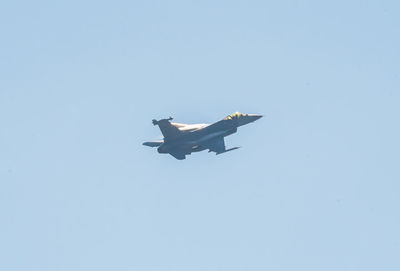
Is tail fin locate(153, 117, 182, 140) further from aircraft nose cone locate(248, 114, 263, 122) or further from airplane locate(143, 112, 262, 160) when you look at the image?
aircraft nose cone locate(248, 114, 263, 122)

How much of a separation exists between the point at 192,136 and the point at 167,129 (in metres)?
3.91

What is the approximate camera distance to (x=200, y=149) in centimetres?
10075

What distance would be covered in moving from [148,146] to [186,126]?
6.13 metres

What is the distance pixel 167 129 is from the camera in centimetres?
9788

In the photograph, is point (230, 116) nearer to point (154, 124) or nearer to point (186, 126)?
point (186, 126)

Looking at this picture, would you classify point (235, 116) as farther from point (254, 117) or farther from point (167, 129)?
point (167, 129)

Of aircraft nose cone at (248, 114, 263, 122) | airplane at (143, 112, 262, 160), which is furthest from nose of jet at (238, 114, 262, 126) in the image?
airplane at (143, 112, 262, 160)

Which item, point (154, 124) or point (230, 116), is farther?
point (230, 116)

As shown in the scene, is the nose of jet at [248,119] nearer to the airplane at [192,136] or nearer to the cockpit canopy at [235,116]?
the cockpit canopy at [235,116]

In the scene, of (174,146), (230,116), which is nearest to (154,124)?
(174,146)

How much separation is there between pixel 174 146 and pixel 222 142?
6.56 m

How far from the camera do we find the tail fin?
96188 millimetres

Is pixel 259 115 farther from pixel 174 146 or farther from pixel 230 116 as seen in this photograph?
pixel 174 146

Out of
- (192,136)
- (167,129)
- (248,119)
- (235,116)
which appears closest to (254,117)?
(248,119)
